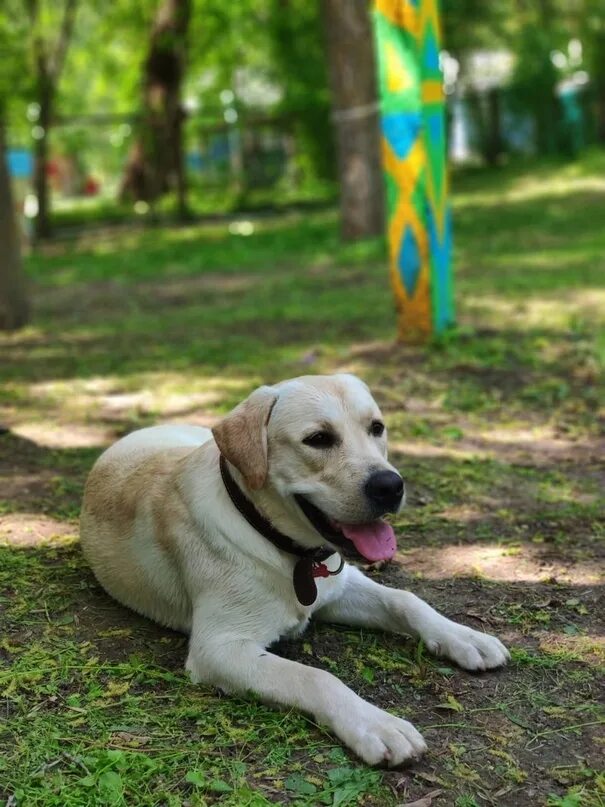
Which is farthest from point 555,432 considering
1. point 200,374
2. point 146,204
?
point 146,204

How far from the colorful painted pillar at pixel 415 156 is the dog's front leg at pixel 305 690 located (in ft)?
16.2

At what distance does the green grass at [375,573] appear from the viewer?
2830mm

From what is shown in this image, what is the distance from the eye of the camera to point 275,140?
80.5ft

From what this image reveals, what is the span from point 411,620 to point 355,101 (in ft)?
35.9

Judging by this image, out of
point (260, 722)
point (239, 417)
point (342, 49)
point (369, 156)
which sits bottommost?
point (260, 722)

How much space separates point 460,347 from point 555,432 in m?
2.02

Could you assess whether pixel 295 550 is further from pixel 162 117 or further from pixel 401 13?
pixel 162 117

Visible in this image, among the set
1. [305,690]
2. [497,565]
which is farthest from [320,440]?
[497,565]

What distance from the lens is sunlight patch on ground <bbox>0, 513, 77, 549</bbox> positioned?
4.43 m

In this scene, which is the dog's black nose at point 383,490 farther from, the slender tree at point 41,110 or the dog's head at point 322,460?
the slender tree at point 41,110

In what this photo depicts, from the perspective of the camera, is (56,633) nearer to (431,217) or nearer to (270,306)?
(431,217)

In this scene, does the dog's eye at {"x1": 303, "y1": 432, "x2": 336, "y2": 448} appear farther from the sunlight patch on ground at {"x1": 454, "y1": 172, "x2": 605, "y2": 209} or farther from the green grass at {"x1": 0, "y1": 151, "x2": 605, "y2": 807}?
the sunlight patch on ground at {"x1": 454, "y1": 172, "x2": 605, "y2": 209}

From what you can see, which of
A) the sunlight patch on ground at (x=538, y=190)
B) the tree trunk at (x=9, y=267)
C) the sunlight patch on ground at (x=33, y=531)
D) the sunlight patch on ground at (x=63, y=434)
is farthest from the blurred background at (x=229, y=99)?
the sunlight patch on ground at (x=33, y=531)

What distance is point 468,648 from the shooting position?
11.0ft
